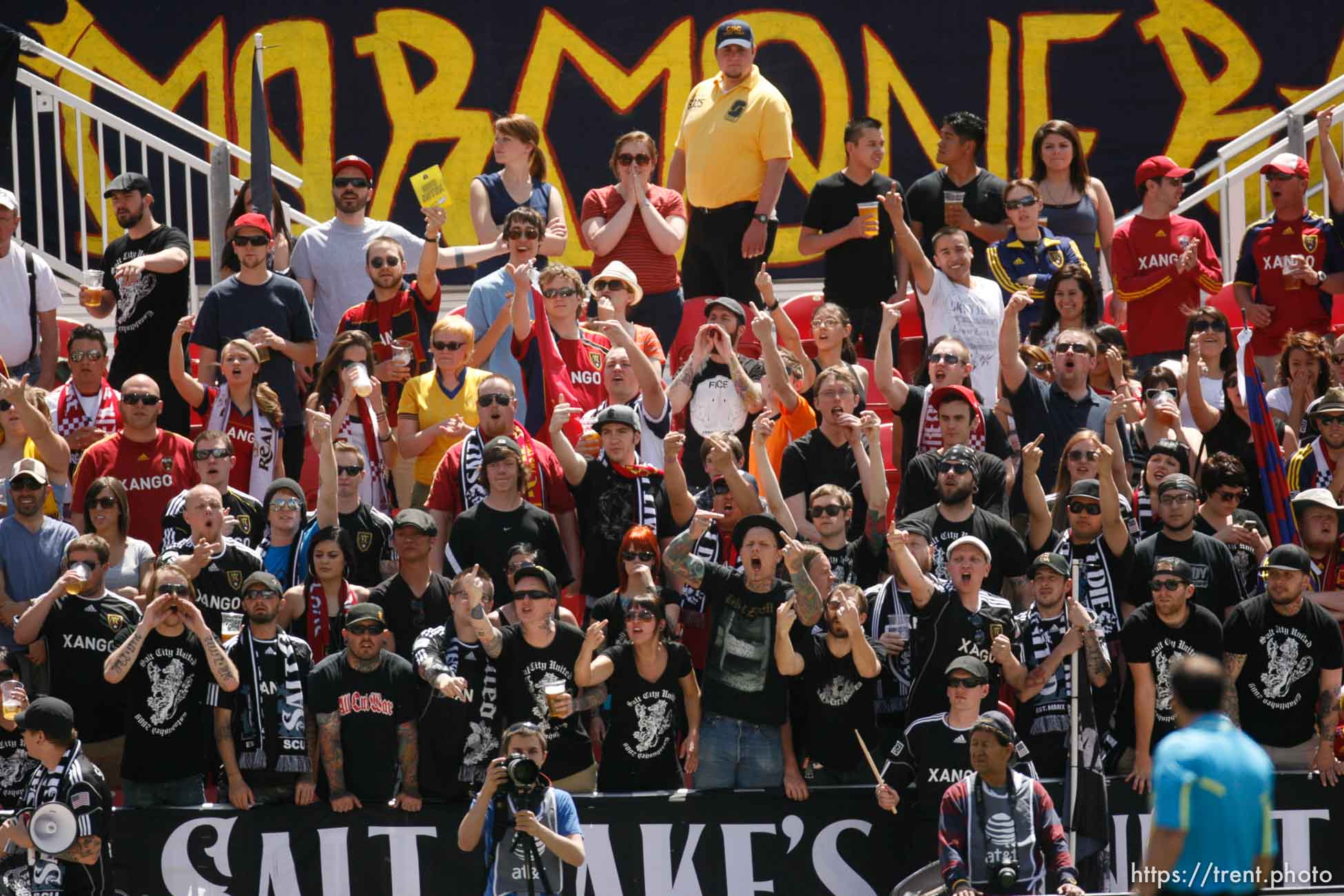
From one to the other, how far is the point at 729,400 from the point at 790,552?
1.88 meters

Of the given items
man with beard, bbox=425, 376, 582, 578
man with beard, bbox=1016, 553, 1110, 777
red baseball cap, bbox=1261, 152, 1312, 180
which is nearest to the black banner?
man with beard, bbox=1016, 553, 1110, 777

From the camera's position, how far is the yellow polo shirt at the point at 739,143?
1316 centimetres

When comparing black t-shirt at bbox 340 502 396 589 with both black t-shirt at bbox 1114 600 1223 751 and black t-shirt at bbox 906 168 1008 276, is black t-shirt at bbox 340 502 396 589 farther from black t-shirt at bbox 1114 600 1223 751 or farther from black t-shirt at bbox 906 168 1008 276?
black t-shirt at bbox 906 168 1008 276

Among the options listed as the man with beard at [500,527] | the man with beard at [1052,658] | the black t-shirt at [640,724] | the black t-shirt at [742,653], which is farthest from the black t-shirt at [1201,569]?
the man with beard at [500,527]

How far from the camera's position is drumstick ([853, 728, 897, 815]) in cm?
972

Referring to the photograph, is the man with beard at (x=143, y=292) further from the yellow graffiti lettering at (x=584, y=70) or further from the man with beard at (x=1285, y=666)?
the man with beard at (x=1285, y=666)

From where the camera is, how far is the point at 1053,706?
9.98 metres

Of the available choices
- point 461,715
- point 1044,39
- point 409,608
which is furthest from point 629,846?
point 1044,39

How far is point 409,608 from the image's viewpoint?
10.4 meters

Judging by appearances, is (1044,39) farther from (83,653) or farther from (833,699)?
(83,653)

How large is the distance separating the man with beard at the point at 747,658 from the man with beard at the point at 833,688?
0.30 ft

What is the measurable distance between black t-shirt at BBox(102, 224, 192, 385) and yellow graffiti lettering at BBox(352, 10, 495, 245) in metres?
3.40

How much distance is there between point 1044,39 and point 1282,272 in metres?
3.77

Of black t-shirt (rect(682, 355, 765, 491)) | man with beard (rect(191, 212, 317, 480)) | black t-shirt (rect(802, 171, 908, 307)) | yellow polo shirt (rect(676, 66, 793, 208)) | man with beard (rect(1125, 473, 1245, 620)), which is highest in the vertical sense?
yellow polo shirt (rect(676, 66, 793, 208))
